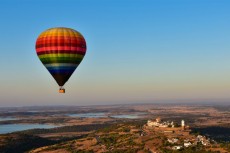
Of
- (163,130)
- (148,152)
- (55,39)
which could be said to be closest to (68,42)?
(55,39)

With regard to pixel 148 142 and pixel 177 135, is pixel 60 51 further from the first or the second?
pixel 177 135

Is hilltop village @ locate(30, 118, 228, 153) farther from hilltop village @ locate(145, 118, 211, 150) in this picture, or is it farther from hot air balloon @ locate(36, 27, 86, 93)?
hot air balloon @ locate(36, 27, 86, 93)

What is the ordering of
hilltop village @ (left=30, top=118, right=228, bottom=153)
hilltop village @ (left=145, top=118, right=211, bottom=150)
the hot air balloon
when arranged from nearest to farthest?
the hot air balloon < hilltop village @ (left=30, top=118, right=228, bottom=153) < hilltop village @ (left=145, top=118, right=211, bottom=150)

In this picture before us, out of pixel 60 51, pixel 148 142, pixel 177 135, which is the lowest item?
pixel 148 142

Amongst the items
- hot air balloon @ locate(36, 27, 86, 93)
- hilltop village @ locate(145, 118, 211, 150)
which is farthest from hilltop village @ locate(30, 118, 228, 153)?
hot air balloon @ locate(36, 27, 86, 93)

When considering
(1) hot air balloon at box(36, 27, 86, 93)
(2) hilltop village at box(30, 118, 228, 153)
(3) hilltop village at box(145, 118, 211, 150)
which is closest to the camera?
(1) hot air balloon at box(36, 27, 86, 93)

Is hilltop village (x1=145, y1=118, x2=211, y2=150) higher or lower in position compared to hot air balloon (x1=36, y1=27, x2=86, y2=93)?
lower

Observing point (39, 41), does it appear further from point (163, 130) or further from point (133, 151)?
point (163, 130)

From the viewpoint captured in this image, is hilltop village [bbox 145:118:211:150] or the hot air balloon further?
hilltop village [bbox 145:118:211:150]

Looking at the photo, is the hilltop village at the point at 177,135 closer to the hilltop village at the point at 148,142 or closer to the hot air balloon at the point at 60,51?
the hilltop village at the point at 148,142

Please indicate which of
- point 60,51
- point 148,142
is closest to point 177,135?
point 148,142
